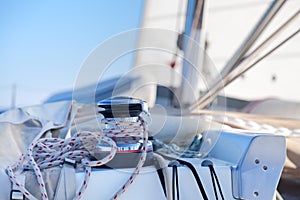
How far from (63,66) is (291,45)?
2282mm

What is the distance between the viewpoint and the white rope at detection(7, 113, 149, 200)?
493 mm

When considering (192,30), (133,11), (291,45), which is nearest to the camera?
(192,30)

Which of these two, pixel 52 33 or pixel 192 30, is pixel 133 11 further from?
pixel 192 30

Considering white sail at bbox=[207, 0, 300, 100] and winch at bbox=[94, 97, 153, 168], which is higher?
white sail at bbox=[207, 0, 300, 100]

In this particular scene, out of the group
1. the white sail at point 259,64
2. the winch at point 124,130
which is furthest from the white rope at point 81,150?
the white sail at point 259,64

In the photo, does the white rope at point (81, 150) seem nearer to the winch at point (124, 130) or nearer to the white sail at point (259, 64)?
the winch at point (124, 130)

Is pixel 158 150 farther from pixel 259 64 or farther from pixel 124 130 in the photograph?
pixel 259 64

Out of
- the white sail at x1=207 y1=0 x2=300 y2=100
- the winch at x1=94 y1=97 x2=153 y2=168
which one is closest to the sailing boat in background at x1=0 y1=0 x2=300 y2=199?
the winch at x1=94 y1=97 x2=153 y2=168

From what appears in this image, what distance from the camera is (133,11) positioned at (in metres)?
2.74

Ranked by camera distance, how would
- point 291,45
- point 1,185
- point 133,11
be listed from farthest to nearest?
point 291,45, point 133,11, point 1,185

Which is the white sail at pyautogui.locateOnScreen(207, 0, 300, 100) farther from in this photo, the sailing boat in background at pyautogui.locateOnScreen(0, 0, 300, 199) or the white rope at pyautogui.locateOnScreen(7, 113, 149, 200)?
the white rope at pyautogui.locateOnScreen(7, 113, 149, 200)

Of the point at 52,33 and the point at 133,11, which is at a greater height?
the point at 133,11

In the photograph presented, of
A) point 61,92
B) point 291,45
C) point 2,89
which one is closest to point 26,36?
point 2,89

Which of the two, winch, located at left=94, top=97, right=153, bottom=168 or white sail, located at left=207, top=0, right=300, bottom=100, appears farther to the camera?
white sail, located at left=207, top=0, right=300, bottom=100
